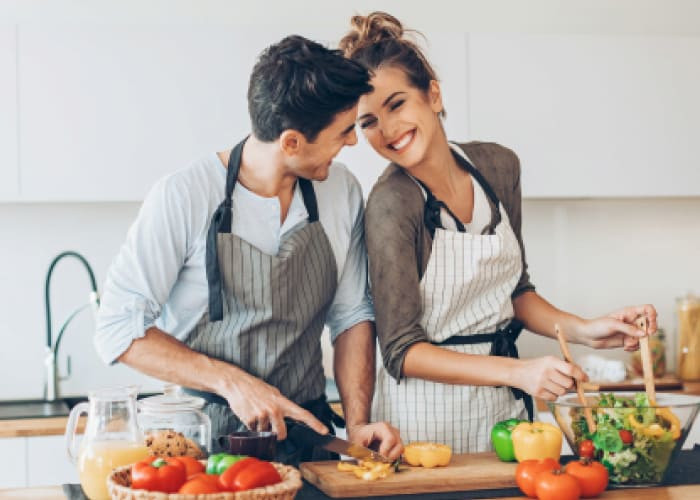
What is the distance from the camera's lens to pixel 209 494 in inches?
57.5

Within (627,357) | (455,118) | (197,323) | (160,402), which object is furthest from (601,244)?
(160,402)

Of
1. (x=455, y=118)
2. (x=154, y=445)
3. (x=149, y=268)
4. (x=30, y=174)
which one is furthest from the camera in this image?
(x=455, y=118)

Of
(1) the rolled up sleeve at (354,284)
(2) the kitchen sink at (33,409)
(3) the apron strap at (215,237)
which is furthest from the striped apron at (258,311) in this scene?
(2) the kitchen sink at (33,409)

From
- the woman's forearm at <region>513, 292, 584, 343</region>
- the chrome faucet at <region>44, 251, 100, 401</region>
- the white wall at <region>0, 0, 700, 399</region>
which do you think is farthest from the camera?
the white wall at <region>0, 0, 700, 399</region>

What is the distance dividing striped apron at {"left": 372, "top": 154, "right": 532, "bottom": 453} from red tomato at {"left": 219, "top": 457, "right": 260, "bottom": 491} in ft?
2.59

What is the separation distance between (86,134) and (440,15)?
139 cm

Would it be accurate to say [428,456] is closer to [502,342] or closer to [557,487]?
[557,487]

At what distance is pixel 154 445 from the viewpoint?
5.71 ft

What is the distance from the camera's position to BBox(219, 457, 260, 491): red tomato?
58.8 inches

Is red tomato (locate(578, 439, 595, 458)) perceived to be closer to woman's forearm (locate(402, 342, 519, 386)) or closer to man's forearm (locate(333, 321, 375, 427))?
woman's forearm (locate(402, 342, 519, 386))

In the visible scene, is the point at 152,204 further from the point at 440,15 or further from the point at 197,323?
the point at 440,15

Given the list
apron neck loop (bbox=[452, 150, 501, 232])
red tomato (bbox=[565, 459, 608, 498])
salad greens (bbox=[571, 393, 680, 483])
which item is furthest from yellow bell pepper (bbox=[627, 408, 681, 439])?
apron neck loop (bbox=[452, 150, 501, 232])

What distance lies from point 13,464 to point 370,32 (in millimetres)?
1777

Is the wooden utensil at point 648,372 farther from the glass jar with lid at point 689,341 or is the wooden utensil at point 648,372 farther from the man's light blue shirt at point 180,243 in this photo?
the glass jar with lid at point 689,341
